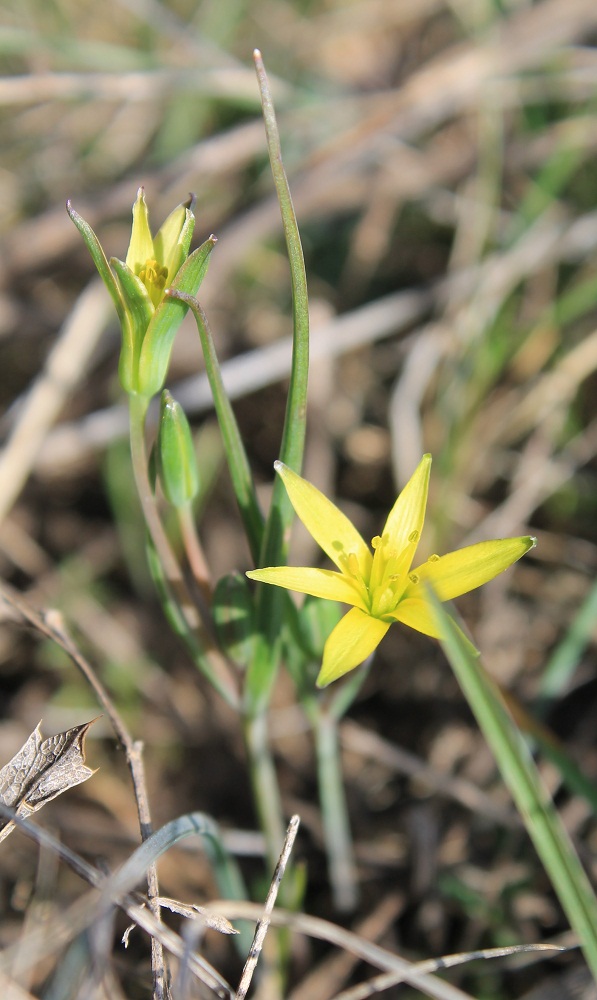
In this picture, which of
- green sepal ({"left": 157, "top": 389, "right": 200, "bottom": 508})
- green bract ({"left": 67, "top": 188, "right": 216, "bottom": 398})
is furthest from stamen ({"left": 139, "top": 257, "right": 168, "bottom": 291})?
green sepal ({"left": 157, "top": 389, "right": 200, "bottom": 508})

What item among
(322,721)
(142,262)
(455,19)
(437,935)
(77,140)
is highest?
(455,19)

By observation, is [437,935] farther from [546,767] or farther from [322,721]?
[322,721]

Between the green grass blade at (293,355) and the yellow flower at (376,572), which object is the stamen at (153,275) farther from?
the yellow flower at (376,572)

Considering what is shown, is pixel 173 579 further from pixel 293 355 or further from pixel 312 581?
pixel 293 355

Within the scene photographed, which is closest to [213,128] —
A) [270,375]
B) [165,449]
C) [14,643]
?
[270,375]

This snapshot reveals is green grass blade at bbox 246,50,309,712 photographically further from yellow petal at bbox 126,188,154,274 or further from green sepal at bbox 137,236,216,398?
yellow petal at bbox 126,188,154,274
